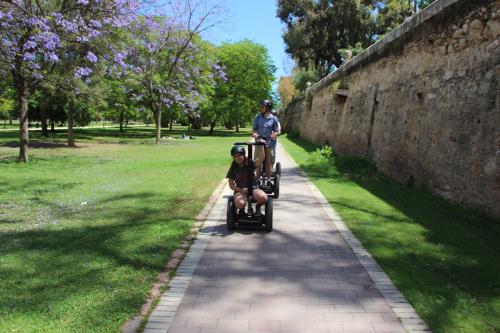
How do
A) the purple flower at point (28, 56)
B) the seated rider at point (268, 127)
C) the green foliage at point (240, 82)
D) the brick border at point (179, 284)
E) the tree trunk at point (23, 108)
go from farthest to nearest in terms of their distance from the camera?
the green foliage at point (240, 82) → the tree trunk at point (23, 108) → the purple flower at point (28, 56) → the seated rider at point (268, 127) → the brick border at point (179, 284)

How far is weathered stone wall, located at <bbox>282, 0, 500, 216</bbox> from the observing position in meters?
7.08

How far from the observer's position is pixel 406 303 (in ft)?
12.9

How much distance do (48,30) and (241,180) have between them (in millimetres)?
8470

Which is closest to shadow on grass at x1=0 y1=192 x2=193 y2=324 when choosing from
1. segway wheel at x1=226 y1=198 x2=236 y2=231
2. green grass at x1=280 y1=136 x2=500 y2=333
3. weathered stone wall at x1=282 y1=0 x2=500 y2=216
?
segway wheel at x1=226 y1=198 x2=236 y2=231

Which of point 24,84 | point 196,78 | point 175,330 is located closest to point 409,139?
point 175,330

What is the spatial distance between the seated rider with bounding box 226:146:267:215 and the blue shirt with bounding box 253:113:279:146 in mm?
2617

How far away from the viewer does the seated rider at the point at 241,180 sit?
6148mm

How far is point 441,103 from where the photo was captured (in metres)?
8.76

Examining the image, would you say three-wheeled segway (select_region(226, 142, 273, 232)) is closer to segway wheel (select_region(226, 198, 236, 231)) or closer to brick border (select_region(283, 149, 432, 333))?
segway wheel (select_region(226, 198, 236, 231))

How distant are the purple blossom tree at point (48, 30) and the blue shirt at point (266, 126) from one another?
6234 mm

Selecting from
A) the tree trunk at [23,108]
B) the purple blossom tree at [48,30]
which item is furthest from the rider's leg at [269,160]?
the tree trunk at [23,108]

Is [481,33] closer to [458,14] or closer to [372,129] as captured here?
[458,14]

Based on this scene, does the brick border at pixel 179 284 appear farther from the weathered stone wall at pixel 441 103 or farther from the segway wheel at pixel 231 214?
the weathered stone wall at pixel 441 103

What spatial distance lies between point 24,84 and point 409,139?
12.1 m
